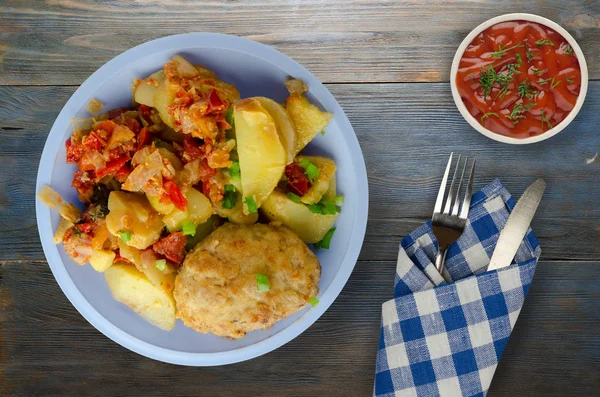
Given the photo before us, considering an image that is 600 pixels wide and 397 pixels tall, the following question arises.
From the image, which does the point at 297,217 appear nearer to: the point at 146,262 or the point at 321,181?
the point at 321,181

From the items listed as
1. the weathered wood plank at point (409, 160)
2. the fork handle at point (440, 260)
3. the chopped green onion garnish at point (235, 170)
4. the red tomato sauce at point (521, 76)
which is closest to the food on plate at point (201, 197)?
the chopped green onion garnish at point (235, 170)

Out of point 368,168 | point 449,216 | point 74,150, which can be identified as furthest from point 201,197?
point 449,216

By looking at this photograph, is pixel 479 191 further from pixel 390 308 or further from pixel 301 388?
pixel 301 388

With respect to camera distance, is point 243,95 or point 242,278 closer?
point 242,278

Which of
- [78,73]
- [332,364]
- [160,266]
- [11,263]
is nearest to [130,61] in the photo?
[78,73]

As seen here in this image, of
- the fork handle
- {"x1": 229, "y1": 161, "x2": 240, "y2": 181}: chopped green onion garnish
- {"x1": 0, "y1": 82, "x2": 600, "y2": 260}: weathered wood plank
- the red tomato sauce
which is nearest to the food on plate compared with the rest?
{"x1": 229, "y1": 161, "x2": 240, "y2": 181}: chopped green onion garnish

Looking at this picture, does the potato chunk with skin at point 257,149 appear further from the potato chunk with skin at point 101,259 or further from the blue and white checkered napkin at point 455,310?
the blue and white checkered napkin at point 455,310
